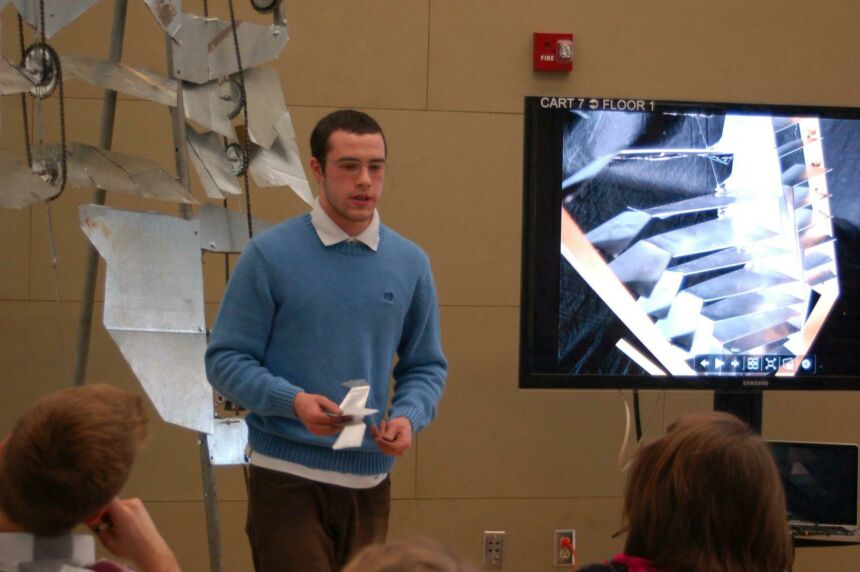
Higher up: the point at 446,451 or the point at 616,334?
the point at 616,334

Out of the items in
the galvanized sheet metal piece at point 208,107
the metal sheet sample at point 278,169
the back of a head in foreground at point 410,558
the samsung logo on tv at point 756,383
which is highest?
the galvanized sheet metal piece at point 208,107

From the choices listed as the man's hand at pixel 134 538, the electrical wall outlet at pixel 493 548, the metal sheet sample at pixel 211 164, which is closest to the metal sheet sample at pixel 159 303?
the metal sheet sample at pixel 211 164

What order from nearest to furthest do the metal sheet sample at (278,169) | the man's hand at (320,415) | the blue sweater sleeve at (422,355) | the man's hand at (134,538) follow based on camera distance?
the man's hand at (134,538) → the man's hand at (320,415) → the blue sweater sleeve at (422,355) → the metal sheet sample at (278,169)

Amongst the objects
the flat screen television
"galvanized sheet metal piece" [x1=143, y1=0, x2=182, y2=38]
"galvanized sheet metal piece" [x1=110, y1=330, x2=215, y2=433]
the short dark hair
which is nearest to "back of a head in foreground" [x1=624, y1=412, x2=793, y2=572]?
the short dark hair

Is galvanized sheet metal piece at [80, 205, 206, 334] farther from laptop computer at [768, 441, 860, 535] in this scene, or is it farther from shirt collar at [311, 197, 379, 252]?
laptop computer at [768, 441, 860, 535]

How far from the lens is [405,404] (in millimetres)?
2469

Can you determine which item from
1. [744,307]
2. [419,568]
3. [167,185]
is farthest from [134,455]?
[744,307]

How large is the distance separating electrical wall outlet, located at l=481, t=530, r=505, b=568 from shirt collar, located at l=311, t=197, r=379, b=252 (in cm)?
198

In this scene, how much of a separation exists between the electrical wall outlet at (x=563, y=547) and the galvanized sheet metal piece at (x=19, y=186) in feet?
7.76

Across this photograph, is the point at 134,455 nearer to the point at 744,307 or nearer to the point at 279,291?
the point at 279,291

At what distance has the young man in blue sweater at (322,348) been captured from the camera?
7.81 ft

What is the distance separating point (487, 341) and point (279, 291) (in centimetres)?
186

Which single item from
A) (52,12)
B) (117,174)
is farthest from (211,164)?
(52,12)

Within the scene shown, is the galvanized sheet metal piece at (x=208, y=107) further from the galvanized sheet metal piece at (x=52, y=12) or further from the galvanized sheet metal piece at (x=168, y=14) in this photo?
the galvanized sheet metal piece at (x=52, y=12)
